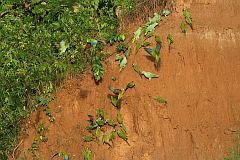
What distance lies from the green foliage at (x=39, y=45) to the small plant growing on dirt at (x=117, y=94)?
10.1 inches

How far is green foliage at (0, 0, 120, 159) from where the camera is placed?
5.81m

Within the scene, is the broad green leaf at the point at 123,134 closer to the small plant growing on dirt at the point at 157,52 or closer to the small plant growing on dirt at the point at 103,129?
the small plant growing on dirt at the point at 103,129

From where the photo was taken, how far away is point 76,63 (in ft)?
20.0

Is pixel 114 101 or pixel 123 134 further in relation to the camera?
pixel 114 101

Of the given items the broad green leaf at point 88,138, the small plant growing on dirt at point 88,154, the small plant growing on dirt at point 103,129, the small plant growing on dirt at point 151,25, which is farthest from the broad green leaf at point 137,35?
the small plant growing on dirt at point 88,154

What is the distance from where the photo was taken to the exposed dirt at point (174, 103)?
226 inches

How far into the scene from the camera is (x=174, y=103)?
5.85 m

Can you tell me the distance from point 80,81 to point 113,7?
1.11 metres

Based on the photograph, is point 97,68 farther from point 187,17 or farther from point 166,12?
point 187,17

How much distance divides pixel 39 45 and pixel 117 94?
1.19 metres

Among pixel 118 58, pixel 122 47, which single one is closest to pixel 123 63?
pixel 118 58

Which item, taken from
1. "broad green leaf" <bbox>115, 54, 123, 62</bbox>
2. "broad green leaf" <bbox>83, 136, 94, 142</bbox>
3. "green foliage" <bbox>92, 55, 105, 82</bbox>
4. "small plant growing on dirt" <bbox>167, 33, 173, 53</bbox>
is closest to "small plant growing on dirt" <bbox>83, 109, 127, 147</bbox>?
"broad green leaf" <bbox>83, 136, 94, 142</bbox>

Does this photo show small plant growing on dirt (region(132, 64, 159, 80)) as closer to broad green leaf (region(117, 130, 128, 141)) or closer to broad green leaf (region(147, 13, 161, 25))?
broad green leaf (region(147, 13, 161, 25))

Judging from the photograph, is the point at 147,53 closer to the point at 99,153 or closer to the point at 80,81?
the point at 80,81
